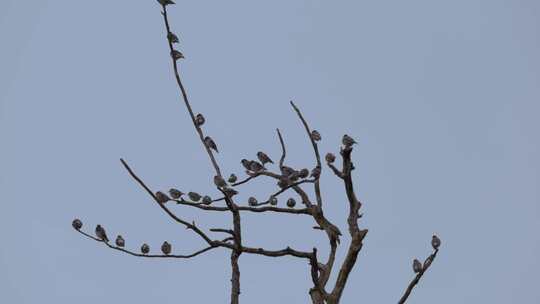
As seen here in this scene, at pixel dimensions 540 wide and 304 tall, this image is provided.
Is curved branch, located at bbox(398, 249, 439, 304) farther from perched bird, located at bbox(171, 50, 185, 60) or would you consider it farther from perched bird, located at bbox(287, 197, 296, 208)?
perched bird, located at bbox(171, 50, 185, 60)

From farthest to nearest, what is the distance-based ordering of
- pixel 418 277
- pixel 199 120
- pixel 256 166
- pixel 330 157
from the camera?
pixel 330 157
pixel 199 120
pixel 256 166
pixel 418 277

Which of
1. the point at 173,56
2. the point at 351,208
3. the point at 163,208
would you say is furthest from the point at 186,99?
the point at 351,208

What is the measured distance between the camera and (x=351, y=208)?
6.80 m

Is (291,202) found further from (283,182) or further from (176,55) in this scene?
(176,55)

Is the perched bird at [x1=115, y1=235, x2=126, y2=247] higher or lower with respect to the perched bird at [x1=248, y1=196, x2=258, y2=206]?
lower

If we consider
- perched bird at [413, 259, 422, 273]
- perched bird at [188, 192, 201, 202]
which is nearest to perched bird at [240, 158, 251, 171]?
perched bird at [188, 192, 201, 202]

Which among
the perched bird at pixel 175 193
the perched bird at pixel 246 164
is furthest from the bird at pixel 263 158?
the perched bird at pixel 175 193

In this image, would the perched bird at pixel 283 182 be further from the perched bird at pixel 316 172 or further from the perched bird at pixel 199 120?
the perched bird at pixel 199 120

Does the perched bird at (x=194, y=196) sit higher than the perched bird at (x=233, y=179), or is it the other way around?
the perched bird at (x=233, y=179)

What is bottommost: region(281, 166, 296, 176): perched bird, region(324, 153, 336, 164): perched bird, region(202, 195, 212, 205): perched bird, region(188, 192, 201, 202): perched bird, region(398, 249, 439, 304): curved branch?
region(398, 249, 439, 304): curved branch

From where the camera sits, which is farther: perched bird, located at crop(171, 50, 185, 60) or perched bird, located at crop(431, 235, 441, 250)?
perched bird, located at crop(171, 50, 185, 60)

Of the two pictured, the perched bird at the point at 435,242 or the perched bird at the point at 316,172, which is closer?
the perched bird at the point at 435,242

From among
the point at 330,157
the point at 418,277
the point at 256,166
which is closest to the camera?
the point at 418,277

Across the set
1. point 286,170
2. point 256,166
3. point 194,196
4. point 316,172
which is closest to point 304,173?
point 316,172
